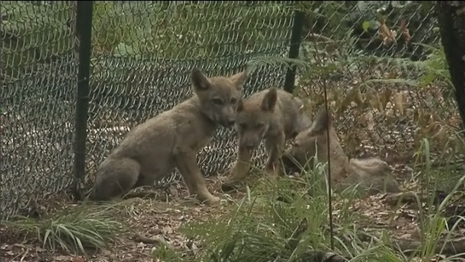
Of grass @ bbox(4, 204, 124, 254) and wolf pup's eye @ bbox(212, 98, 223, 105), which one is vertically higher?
wolf pup's eye @ bbox(212, 98, 223, 105)

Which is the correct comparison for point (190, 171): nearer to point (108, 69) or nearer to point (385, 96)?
point (108, 69)

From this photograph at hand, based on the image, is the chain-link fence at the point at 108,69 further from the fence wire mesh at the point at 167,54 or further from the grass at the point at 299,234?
the grass at the point at 299,234

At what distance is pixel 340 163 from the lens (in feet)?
24.0

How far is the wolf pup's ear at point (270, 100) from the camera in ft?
25.8

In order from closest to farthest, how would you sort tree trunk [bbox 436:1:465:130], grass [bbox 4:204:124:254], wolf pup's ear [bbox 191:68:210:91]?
tree trunk [bbox 436:1:465:130] → grass [bbox 4:204:124:254] → wolf pup's ear [bbox 191:68:210:91]

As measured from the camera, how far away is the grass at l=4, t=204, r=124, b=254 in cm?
610

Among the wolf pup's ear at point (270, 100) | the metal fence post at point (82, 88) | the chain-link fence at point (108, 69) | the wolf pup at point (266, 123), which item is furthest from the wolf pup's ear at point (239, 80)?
the metal fence post at point (82, 88)

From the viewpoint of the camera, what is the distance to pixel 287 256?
204 inches

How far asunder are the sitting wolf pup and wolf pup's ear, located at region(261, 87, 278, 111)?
31 cm

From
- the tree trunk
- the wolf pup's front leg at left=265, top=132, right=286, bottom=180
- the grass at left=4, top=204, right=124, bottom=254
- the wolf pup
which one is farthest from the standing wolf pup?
the tree trunk

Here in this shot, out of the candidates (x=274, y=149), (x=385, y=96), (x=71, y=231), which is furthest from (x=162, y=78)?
(x=71, y=231)

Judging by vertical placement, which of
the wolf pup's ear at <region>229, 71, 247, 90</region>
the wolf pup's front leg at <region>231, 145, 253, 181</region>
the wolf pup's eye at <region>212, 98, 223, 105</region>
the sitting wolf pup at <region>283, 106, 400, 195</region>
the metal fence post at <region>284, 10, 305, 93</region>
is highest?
the metal fence post at <region>284, 10, 305, 93</region>

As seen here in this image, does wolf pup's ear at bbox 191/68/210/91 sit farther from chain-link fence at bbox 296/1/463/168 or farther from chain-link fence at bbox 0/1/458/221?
chain-link fence at bbox 296/1/463/168

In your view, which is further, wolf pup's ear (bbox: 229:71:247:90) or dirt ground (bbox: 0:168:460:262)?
wolf pup's ear (bbox: 229:71:247:90)
